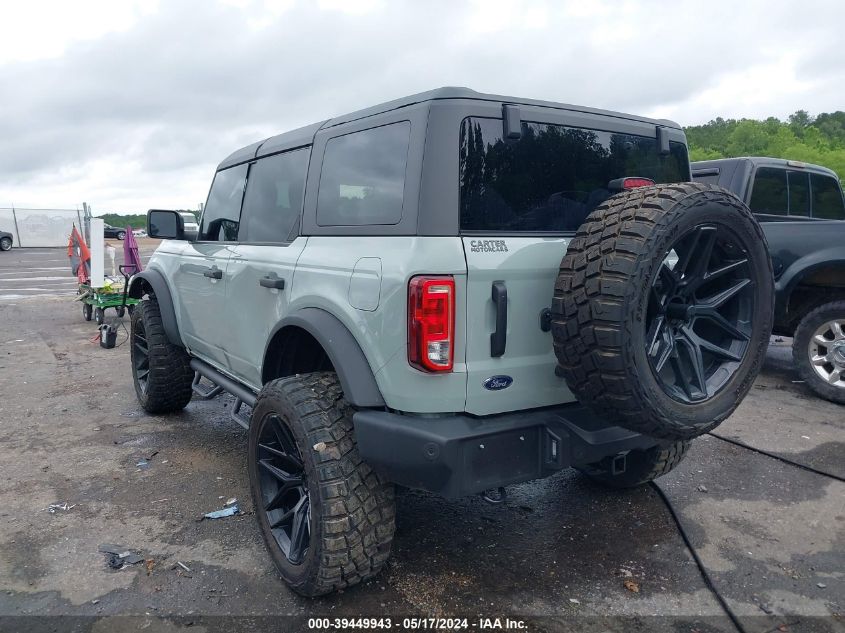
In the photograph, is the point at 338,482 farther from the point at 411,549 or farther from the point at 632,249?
the point at 632,249

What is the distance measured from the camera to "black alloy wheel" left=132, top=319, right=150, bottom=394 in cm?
539

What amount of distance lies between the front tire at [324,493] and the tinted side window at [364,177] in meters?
0.75

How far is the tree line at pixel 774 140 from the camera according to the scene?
Result: 3112cm

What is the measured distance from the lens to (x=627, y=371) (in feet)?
7.20

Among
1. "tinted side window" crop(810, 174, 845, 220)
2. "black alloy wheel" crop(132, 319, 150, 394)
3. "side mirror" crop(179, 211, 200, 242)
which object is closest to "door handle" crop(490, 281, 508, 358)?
"side mirror" crop(179, 211, 200, 242)

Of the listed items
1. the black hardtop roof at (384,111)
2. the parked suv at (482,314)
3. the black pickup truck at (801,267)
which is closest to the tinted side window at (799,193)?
the black pickup truck at (801,267)

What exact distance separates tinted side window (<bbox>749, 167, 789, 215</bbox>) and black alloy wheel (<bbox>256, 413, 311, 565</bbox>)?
5.31m

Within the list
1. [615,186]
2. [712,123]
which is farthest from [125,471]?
[712,123]

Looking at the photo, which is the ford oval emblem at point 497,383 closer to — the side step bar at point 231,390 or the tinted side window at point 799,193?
the side step bar at point 231,390

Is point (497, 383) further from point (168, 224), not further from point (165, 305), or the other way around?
point (165, 305)

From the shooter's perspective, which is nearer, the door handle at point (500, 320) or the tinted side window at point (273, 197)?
the door handle at point (500, 320)

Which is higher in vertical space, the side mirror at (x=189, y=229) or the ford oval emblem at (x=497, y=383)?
the side mirror at (x=189, y=229)

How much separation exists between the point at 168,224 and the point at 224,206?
1.83 feet

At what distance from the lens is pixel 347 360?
2566mm
